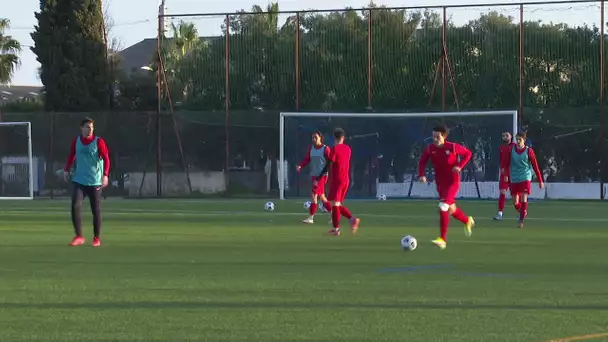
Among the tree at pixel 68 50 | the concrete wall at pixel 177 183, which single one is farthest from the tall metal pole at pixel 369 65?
the tree at pixel 68 50

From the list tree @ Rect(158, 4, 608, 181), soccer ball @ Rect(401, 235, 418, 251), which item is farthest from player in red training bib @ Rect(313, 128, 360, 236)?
tree @ Rect(158, 4, 608, 181)

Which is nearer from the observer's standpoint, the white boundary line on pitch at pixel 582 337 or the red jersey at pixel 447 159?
the white boundary line on pitch at pixel 582 337

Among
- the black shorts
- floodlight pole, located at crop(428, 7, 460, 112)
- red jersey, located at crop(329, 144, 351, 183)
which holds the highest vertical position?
floodlight pole, located at crop(428, 7, 460, 112)

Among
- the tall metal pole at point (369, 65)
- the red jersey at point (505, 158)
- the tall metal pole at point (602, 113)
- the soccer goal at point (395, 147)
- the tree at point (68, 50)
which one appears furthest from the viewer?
the tree at point (68, 50)

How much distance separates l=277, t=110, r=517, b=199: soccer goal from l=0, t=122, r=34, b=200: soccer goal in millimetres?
8677

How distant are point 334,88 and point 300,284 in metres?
27.2

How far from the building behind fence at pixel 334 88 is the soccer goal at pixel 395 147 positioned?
79cm

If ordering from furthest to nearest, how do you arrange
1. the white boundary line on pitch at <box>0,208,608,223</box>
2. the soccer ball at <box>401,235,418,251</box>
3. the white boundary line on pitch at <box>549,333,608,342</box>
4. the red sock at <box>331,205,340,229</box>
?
1. the white boundary line on pitch at <box>0,208,608,223</box>
2. the red sock at <box>331,205,340,229</box>
3. the soccer ball at <box>401,235,418,251</box>
4. the white boundary line on pitch at <box>549,333,608,342</box>

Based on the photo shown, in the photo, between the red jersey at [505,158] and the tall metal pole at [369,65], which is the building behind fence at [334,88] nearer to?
the tall metal pole at [369,65]

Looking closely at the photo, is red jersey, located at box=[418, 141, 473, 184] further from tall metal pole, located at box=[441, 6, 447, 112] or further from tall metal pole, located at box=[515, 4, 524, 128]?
tall metal pole, located at box=[441, 6, 447, 112]

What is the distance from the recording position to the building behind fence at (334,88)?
113 ft

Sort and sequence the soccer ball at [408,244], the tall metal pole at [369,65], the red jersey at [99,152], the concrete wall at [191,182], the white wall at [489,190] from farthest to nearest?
the tall metal pole at [369,65], the concrete wall at [191,182], the white wall at [489,190], the red jersey at [99,152], the soccer ball at [408,244]

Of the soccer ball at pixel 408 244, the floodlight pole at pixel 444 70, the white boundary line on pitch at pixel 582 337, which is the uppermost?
the floodlight pole at pixel 444 70

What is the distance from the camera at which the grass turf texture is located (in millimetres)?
7551
